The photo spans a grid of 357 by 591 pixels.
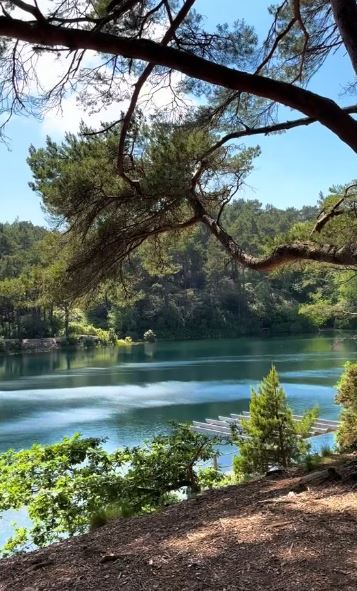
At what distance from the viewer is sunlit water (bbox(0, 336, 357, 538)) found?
1442 centimetres

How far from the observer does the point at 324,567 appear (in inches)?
68.3

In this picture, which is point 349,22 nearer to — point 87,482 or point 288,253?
point 288,253

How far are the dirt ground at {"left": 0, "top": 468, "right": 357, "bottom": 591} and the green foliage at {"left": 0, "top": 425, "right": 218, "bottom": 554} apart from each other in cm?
137

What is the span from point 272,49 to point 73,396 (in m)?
16.5

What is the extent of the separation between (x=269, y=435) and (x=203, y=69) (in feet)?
15.9

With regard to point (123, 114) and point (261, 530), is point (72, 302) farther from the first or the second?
point (261, 530)

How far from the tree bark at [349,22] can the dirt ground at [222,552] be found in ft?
7.27

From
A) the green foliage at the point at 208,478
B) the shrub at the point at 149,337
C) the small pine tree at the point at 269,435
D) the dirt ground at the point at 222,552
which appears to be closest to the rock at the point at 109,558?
the dirt ground at the point at 222,552

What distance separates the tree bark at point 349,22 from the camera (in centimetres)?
287

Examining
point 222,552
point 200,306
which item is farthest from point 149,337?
point 222,552

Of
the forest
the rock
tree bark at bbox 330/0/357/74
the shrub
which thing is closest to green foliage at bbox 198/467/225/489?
the rock

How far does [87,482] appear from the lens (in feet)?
15.2

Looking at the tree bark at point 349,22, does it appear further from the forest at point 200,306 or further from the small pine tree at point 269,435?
the forest at point 200,306

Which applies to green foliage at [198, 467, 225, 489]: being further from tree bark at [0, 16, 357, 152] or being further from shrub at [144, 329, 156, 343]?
shrub at [144, 329, 156, 343]
